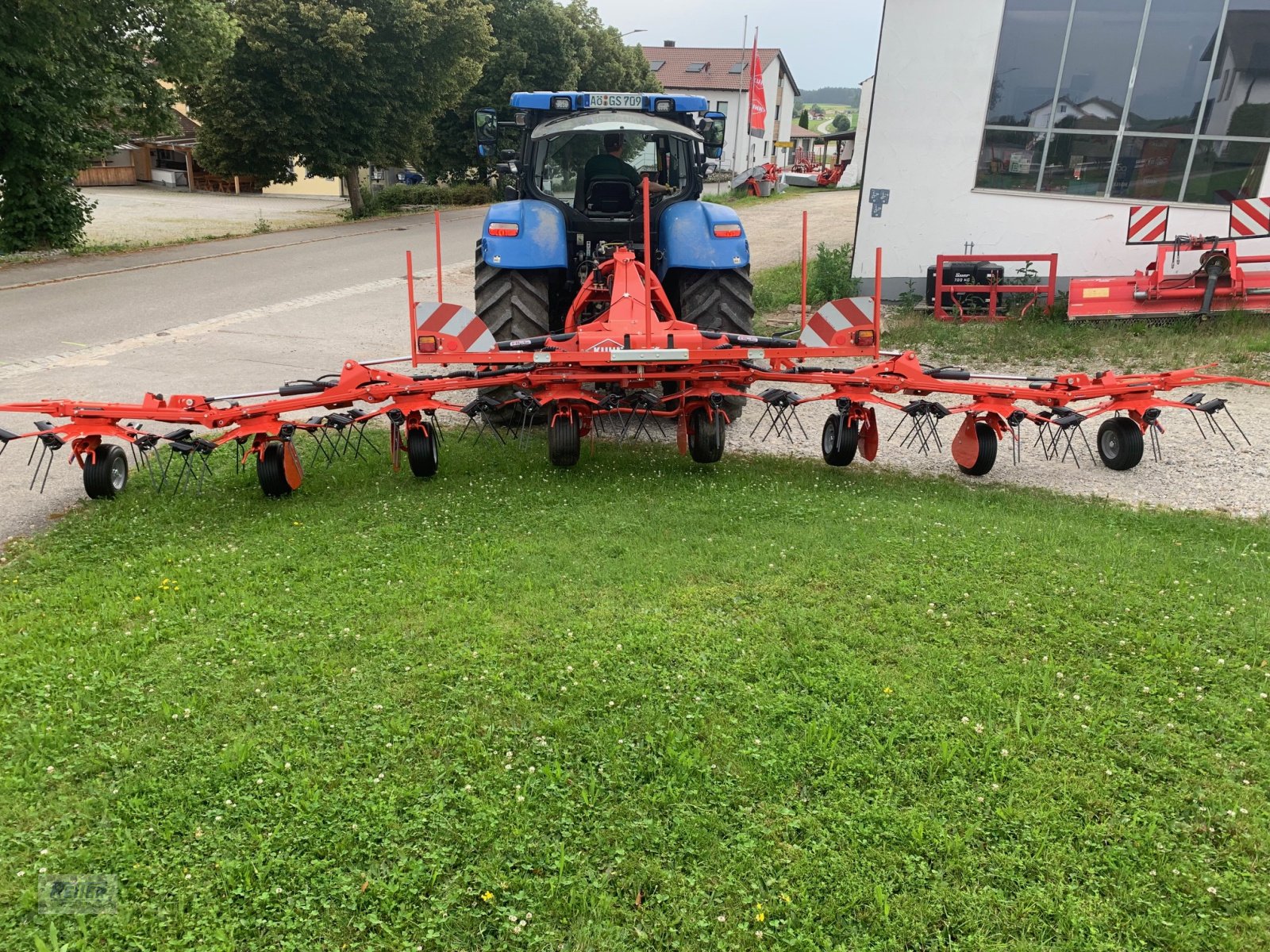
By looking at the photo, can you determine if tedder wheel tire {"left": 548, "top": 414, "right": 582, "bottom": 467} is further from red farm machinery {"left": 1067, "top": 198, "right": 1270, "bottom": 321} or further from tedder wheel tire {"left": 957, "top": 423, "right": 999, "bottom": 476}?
red farm machinery {"left": 1067, "top": 198, "right": 1270, "bottom": 321}

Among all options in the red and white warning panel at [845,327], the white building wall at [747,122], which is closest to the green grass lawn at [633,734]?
the red and white warning panel at [845,327]

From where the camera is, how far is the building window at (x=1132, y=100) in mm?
10430

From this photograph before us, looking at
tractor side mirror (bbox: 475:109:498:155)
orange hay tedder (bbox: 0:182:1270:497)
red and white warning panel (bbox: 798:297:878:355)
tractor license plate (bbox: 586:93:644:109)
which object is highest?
tractor license plate (bbox: 586:93:644:109)

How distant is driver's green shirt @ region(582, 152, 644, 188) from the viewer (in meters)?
7.32

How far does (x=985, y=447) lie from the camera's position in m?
5.94

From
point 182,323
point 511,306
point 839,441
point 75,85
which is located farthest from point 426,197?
point 839,441

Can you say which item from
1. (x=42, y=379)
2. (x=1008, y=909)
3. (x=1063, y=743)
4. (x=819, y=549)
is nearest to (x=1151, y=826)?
(x=1063, y=743)

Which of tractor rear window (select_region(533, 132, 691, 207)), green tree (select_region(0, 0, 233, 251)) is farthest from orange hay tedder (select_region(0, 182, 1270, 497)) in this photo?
green tree (select_region(0, 0, 233, 251))

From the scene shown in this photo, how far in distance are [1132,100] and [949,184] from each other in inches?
90.2

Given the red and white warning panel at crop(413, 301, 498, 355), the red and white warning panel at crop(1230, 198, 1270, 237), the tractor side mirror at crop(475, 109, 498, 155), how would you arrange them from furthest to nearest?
the red and white warning panel at crop(1230, 198, 1270, 237)
the tractor side mirror at crop(475, 109, 498, 155)
the red and white warning panel at crop(413, 301, 498, 355)

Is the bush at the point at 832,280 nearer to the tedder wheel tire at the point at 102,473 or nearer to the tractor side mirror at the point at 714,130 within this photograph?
the tractor side mirror at the point at 714,130

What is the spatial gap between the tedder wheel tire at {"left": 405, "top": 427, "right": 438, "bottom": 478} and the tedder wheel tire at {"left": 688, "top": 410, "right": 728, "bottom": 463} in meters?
1.69

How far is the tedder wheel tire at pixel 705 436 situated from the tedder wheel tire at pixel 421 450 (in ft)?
5.53

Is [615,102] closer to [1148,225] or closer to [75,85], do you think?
[1148,225]
